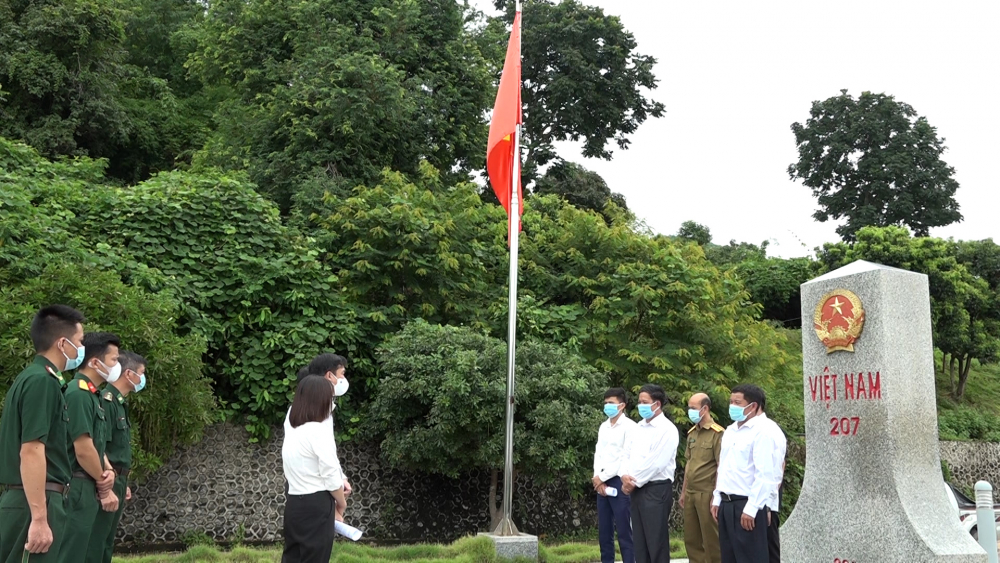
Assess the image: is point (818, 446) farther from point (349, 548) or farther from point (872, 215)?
point (872, 215)

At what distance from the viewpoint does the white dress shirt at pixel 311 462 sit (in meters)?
5.44

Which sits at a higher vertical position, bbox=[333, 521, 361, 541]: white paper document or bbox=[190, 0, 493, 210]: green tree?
bbox=[190, 0, 493, 210]: green tree

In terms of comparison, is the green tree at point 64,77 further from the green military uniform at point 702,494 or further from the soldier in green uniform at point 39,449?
the green military uniform at point 702,494

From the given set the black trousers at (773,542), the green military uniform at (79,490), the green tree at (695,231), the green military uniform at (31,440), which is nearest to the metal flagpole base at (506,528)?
the black trousers at (773,542)

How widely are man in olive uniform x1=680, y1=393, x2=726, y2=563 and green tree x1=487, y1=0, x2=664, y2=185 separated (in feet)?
66.4

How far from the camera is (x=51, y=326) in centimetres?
486

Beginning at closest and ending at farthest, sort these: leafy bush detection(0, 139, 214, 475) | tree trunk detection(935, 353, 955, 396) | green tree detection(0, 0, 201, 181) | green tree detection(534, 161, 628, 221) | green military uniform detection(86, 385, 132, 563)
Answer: green military uniform detection(86, 385, 132, 563) < leafy bush detection(0, 139, 214, 475) < green tree detection(0, 0, 201, 181) < tree trunk detection(935, 353, 955, 396) < green tree detection(534, 161, 628, 221)

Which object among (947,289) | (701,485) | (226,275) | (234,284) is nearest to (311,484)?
(701,485)

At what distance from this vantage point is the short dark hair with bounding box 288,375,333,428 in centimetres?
553

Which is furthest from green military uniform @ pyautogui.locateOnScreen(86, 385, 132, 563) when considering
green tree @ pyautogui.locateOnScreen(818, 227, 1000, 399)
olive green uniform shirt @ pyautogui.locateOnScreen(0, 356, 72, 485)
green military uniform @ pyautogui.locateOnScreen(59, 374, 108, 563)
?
green tree @ pyautogui.locateOnScreen(818, 227, 1000, 399)

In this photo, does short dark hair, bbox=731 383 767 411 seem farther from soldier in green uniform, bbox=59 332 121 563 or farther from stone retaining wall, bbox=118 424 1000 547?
stone retaining wall, bbox=118 424 1000 547

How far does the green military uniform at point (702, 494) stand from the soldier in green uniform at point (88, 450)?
4.97 meters

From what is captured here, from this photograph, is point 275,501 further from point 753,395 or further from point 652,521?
point 753,395

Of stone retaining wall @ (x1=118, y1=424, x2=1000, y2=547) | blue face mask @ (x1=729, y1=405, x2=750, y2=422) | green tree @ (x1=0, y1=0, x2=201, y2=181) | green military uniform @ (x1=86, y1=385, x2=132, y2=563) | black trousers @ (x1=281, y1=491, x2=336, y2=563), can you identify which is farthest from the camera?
green tree @ (x1=0, y1=0, x2=201, y2=181)
